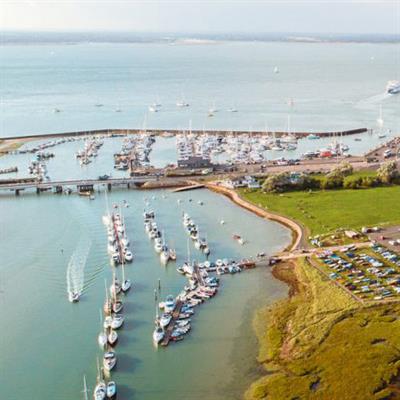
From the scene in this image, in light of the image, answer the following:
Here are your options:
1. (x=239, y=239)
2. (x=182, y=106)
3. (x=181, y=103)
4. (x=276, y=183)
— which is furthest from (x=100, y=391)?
(x=181, y=103)

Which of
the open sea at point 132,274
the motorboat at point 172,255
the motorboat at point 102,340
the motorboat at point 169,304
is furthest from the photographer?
the motorboat at point 172,255

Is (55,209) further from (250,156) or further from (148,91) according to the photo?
(148,91)

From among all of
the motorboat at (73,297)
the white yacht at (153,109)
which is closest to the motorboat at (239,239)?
the motorboat at (73,297)

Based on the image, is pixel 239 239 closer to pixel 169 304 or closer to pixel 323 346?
pixel 169 304

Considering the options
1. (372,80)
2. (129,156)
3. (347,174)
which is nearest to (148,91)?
(372,80)

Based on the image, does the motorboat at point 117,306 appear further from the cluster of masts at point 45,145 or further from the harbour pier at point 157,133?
the harbour pier at point 157,133
